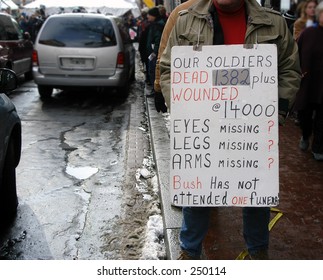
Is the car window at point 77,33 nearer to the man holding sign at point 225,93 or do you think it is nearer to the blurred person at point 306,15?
the blurred person at point 306,15

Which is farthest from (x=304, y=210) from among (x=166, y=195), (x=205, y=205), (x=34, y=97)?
(x=34, y=97)

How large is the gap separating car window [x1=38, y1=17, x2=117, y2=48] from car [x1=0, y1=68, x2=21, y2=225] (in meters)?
6.15

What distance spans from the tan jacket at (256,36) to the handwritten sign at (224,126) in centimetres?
13

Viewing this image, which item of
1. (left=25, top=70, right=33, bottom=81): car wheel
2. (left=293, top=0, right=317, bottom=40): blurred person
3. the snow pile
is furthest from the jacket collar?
(left=25, top=70, right=33, bottom=81): car wheel

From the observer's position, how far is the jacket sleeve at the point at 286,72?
3.24 m

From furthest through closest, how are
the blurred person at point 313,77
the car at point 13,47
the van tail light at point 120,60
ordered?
1. the car at point 13,47
2. the van tail light at point 120,60
3. the blurred person at point 313,77

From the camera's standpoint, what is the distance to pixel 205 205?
325cm

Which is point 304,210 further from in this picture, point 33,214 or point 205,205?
point 33,214

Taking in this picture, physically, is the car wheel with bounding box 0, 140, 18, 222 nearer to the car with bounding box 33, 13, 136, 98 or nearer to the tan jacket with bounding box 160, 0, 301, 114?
the tan jacket with bounding box 160, 0, 301, 114

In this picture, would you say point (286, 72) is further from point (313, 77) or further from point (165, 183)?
point (313, 77)

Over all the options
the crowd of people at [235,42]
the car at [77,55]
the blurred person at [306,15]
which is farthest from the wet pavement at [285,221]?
the car at [77,55]

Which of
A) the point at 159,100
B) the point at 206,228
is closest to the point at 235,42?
the point at 159,100

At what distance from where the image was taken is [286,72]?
3270 millimetres
